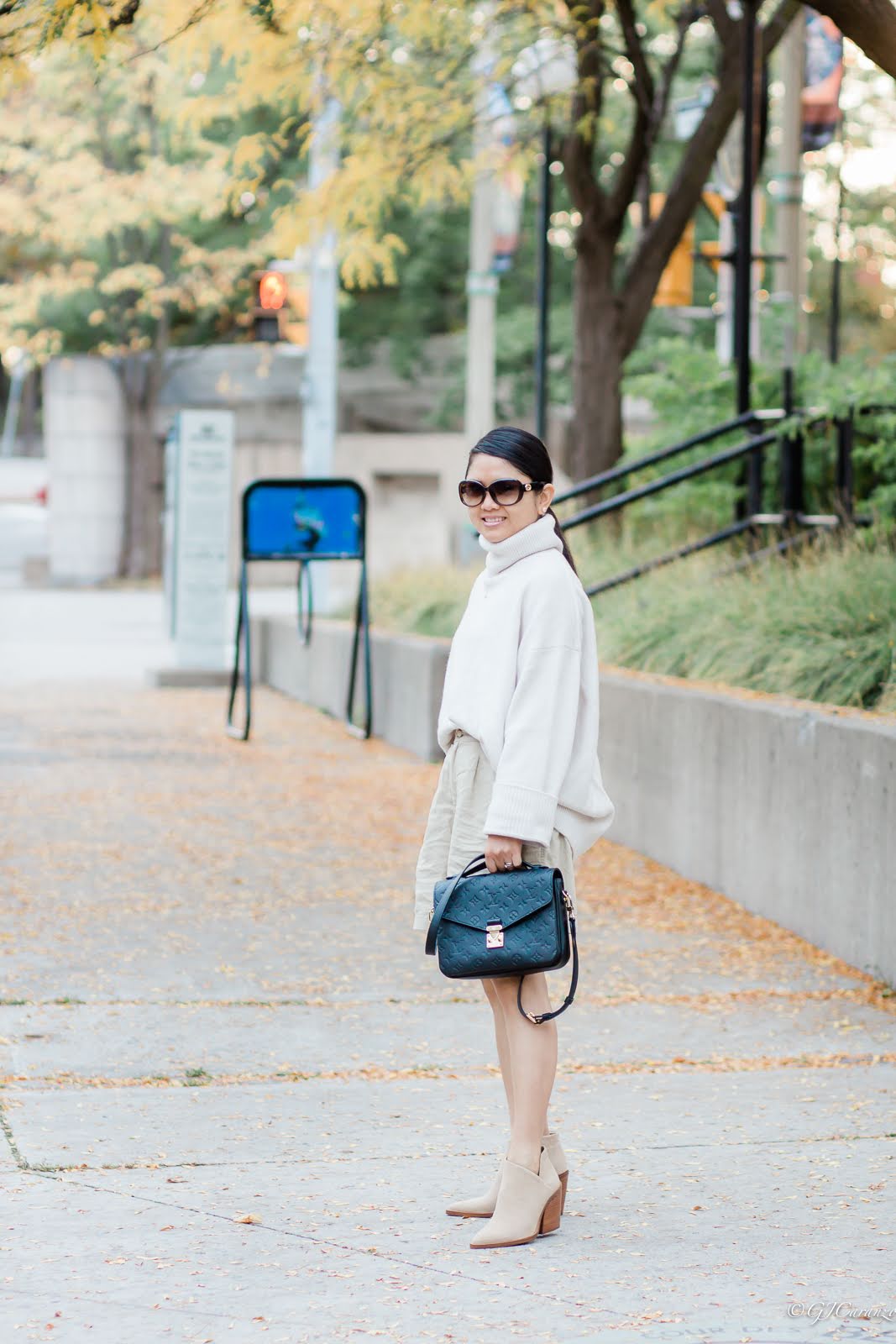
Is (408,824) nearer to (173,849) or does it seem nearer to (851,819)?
(173,849)

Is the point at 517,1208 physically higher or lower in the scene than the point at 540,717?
lower

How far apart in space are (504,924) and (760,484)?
8.44 meters

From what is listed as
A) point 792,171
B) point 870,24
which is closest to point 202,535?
point 792,171

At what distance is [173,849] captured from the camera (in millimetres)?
8938

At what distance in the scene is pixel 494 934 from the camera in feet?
13.4

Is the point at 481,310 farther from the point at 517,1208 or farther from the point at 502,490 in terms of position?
the point at 517,1208

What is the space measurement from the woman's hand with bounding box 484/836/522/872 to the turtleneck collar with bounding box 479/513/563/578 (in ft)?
1.94

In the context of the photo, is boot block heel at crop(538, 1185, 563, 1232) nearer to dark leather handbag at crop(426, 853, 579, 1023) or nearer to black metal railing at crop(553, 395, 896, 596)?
dark leather handbag at crop(426, 853, 579, 1023)

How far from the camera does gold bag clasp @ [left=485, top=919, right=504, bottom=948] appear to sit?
408 cm

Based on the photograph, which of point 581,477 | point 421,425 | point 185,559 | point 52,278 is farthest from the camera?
point 421,425

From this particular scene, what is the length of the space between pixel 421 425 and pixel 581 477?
24323 millimetres

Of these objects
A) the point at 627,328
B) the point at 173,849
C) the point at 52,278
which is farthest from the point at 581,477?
the point at 52,278

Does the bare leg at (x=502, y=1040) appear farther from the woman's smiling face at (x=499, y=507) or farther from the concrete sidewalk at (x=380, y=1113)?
the woman's smiling face at (x=499, y=507)

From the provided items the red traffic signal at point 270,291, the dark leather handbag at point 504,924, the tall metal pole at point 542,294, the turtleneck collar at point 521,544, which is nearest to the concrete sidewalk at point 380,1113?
the dark leather handbag at point 504,924
